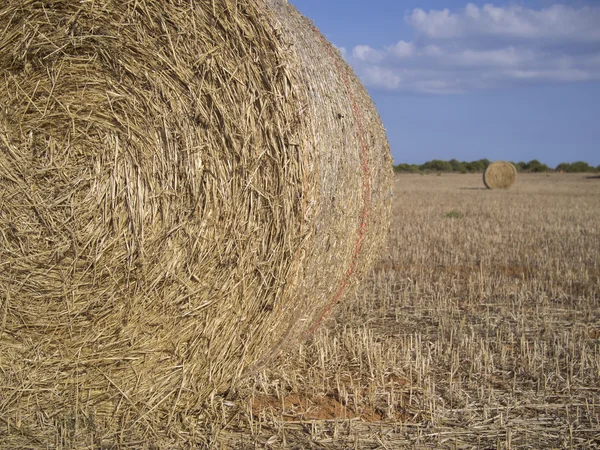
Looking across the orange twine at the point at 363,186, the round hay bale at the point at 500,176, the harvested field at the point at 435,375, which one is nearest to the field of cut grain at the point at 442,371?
the harvested field at the point at 435,375

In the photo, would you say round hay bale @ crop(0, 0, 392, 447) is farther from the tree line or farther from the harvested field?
the tree line

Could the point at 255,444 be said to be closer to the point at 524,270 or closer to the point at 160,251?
the point at 160,251

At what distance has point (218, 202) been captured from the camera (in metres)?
3.56

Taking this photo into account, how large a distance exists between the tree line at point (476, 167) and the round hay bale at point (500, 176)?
2553cm

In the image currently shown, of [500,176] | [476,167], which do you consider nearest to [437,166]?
[476,167]

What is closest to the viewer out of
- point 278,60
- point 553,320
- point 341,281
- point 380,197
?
point 278,60

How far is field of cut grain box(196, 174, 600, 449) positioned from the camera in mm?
3373

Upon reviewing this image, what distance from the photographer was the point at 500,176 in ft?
78.7

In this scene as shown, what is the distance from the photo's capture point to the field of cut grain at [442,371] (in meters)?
3.37

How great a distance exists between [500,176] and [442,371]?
68.5 feet

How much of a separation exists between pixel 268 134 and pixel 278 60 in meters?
0.39

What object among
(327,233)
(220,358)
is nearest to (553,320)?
(327,233)

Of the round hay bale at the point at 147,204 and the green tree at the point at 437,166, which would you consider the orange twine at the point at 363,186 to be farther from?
the green tree at the point at 437,166

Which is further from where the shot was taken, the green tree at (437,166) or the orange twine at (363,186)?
the green tree at (437,166)
